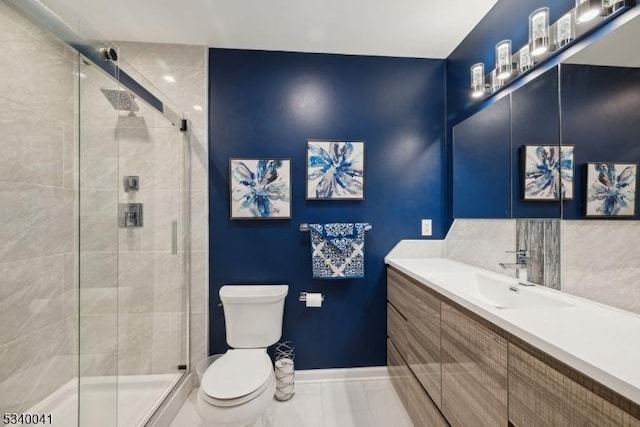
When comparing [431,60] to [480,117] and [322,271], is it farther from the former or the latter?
[322,271]

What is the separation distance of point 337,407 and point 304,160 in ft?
5.47

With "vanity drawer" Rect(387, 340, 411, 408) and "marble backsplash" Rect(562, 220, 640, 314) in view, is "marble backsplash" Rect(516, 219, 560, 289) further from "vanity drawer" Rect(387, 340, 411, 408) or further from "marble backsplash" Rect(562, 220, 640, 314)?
"vanity drawer" Rect(387, 340, 411, 408)

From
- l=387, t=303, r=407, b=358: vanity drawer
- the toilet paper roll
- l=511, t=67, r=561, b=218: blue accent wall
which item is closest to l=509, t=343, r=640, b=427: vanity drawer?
l=511, t=67, r=561, b=218: blue accent wall

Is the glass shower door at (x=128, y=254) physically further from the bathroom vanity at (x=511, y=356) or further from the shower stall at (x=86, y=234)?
the bathroom vanity at (x=511, y=356)

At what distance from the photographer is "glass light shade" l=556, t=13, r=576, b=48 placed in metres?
1.13

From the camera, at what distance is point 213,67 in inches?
79.2

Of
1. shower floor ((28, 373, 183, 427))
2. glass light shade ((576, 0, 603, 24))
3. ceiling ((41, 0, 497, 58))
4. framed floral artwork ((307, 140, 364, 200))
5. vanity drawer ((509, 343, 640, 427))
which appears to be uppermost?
ceiling ((41, 0, 497, 58))

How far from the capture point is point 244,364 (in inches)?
59.4

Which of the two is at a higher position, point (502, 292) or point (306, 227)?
point (306, 227)

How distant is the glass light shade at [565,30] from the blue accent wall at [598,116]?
0.11m

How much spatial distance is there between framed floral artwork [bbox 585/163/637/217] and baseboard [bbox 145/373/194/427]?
2311mm

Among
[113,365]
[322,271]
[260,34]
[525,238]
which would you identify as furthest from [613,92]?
[113,365]

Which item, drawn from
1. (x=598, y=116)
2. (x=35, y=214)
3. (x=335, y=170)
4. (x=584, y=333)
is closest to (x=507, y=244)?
(x=598, y=116)

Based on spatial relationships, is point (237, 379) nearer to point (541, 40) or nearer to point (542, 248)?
point (542, 248)
